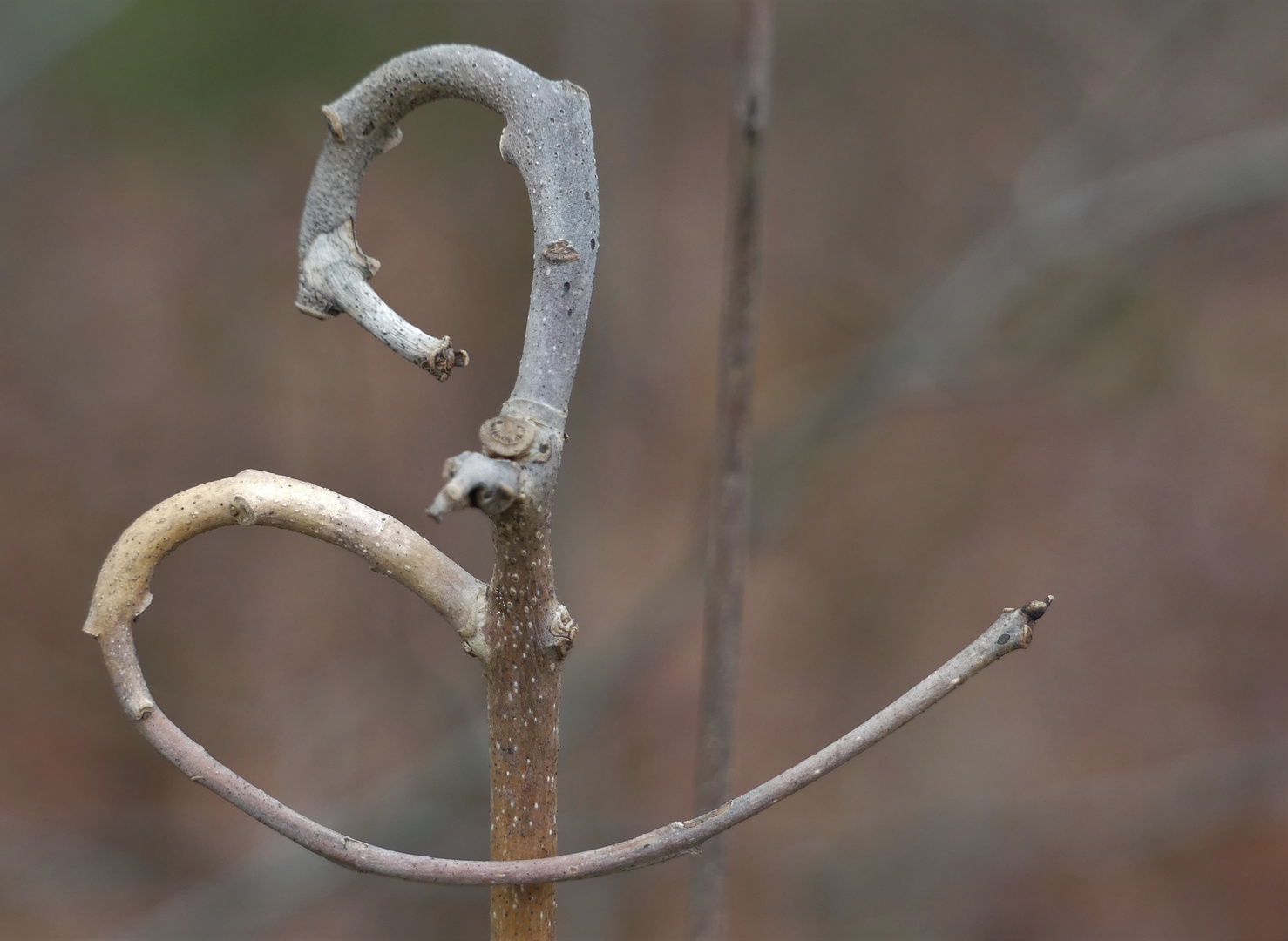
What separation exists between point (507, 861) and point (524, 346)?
0.12 metres

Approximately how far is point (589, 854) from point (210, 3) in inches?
48.1

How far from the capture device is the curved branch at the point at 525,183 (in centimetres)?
23

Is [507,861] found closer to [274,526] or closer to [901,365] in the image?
[274,526]

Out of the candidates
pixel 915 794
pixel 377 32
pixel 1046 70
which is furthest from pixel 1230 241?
pixel 377 32

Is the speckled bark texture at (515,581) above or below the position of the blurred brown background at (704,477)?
below

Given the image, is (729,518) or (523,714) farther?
(729,518)

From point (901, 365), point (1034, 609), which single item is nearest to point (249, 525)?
point (1034, 609)

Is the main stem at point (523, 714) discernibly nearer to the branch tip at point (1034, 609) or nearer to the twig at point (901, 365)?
the branch tip at point (1034, 609)

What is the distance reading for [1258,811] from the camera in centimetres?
155

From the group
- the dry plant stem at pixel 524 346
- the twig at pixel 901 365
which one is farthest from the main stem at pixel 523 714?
the twig at pixel 901 365

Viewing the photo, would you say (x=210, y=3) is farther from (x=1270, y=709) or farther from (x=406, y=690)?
(x=1270, y=709)

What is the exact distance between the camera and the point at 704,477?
4.68 feet

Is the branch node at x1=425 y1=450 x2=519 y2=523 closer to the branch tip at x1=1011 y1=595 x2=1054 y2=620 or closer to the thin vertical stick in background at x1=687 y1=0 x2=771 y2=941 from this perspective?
the branch tip at x1=1011 y1=595 x2=1054 y2=620

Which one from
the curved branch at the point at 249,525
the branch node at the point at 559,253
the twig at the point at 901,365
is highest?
the twig at the point at 901,365
